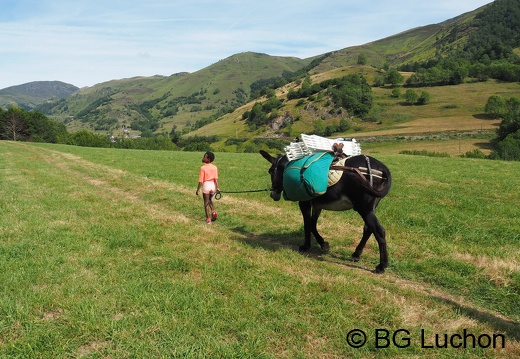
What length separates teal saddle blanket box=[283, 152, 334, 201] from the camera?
291 inches

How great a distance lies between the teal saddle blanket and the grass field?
158cm

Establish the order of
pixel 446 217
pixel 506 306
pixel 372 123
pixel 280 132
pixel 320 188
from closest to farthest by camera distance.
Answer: pixel 506 306
pixel 320 188
pixel 446 217
pixel 372 123
pixel 280 132

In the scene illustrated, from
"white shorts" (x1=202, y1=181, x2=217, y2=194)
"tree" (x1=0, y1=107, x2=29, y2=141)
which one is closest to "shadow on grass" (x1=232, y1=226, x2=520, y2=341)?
"white shorts" (x1=202, y1=181, x2=217, y2=194)

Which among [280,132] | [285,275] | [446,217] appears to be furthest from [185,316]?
[280,132]

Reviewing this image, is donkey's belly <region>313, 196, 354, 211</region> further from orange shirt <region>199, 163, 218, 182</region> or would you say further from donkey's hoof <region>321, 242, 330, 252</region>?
orange shirt <region>199, 163, 218, 182</region>

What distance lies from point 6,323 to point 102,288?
1.37 meters

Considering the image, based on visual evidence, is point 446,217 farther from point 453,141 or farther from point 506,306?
point 453,141

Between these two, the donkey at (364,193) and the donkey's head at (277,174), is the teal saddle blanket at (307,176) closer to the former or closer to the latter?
the donkey at (364,193)

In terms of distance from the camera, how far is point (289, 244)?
9500 mm

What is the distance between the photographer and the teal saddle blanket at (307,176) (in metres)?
7.40

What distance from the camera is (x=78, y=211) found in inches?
463

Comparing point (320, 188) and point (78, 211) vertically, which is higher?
point (320, 188)

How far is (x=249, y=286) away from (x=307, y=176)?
2.88m

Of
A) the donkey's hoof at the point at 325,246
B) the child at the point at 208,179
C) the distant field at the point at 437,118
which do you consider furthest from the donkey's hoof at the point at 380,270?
the distant field at the point at 437,118
